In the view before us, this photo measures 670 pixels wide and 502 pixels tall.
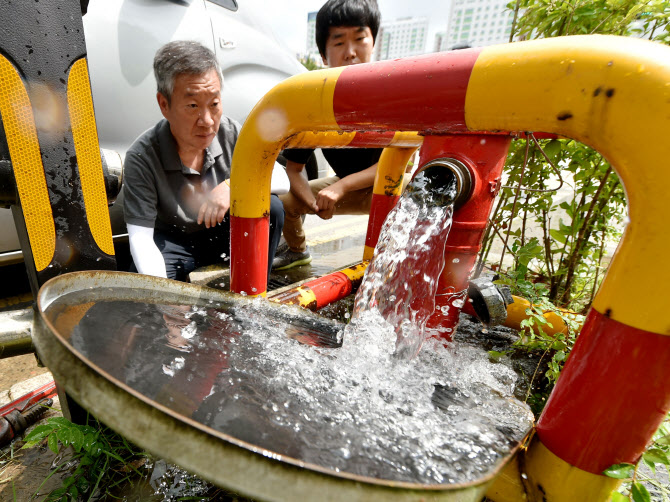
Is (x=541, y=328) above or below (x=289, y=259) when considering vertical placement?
above

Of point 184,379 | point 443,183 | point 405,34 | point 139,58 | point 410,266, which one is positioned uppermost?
point 405,34

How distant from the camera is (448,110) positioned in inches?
33.4

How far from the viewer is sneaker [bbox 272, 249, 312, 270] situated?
9.57 ft

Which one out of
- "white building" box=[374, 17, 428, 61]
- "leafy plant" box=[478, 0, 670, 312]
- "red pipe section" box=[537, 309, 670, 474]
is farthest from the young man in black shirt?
"white building" box=[374, 17, 428, 61]

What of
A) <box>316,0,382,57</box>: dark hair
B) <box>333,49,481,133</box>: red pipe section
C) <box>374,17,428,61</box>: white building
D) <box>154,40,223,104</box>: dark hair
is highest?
<box>374,17,428,61</box>: white building

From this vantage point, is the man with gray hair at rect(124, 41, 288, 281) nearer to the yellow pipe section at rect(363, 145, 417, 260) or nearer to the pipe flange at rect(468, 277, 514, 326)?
the yellow pipe section at rect(363, 145, 417, 260)

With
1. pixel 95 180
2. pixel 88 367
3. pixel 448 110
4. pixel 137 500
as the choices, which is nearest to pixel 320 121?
pixel 448 110

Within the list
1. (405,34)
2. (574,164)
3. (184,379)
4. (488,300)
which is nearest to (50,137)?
(184,379)

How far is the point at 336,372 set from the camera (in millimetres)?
1010

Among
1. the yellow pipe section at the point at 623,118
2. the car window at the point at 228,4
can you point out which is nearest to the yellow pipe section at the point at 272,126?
the yellow pipe section at the point at 623,118

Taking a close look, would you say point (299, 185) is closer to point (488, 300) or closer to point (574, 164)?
point (574, 164)

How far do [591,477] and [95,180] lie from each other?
1.33 m

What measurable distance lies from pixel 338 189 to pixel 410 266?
1.47 m

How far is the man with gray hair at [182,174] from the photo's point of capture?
172 centimetres
